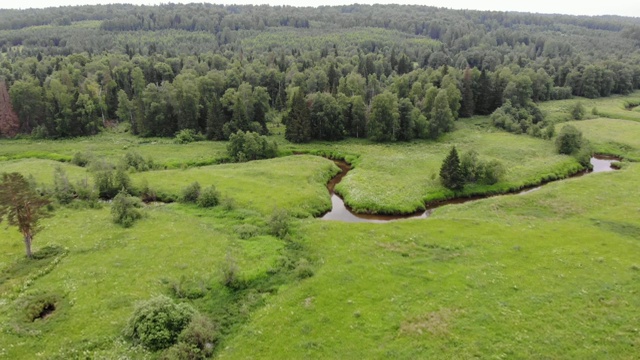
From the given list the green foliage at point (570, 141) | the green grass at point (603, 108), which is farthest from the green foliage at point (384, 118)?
the green grass at point (603, 108)

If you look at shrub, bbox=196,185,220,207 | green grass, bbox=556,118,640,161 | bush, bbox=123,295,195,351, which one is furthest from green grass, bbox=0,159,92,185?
green grass, bbox=556,118,640,161

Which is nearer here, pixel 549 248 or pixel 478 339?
pixel 478 339

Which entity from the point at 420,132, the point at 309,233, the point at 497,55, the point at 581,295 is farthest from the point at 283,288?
the point at 497,55

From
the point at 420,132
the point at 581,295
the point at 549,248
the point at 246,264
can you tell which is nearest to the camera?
the point at 581,295

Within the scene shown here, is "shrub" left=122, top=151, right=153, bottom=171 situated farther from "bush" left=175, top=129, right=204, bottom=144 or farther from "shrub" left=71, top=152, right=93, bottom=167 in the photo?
"bush" left=175, top=129, right=204, bottom=144

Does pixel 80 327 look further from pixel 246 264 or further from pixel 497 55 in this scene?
pixel 497 55

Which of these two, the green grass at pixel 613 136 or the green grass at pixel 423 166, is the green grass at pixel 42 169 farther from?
the green grass at pixel 613 136
